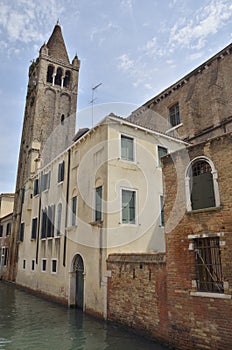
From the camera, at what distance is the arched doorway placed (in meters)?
12.6

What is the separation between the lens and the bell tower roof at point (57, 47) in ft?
113

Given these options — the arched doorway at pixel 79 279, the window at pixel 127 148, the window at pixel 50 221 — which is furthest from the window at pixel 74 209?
the window at pixel 127 148

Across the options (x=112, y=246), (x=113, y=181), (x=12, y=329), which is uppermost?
(x=113, y=181)

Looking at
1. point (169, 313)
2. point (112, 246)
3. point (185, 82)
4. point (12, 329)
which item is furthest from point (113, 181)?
point (185, 82)

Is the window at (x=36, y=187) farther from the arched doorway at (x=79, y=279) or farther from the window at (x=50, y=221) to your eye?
the arched doorway at (x=79, y=279)

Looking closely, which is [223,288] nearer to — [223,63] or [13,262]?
[223,63]

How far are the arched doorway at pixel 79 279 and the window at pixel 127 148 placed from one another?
527cm

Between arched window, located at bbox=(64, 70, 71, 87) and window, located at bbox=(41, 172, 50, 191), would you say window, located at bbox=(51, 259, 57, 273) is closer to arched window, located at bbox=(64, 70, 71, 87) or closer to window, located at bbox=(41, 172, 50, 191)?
window, located at bbox=(41, 172, 50, 191)

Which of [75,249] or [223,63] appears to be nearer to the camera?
[75,249]

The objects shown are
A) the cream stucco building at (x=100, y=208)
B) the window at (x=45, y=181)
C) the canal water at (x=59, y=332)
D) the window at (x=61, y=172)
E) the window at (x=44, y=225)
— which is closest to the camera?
the canal water at (x=59, y=332)

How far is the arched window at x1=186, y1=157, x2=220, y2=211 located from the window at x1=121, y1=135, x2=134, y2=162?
4.96 m

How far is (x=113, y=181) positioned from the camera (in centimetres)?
1205

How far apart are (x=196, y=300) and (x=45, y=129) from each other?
25329 millimetres

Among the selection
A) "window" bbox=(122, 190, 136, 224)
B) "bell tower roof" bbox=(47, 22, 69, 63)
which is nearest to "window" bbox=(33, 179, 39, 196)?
"window" bbox=(122, 190, 136, 224)
